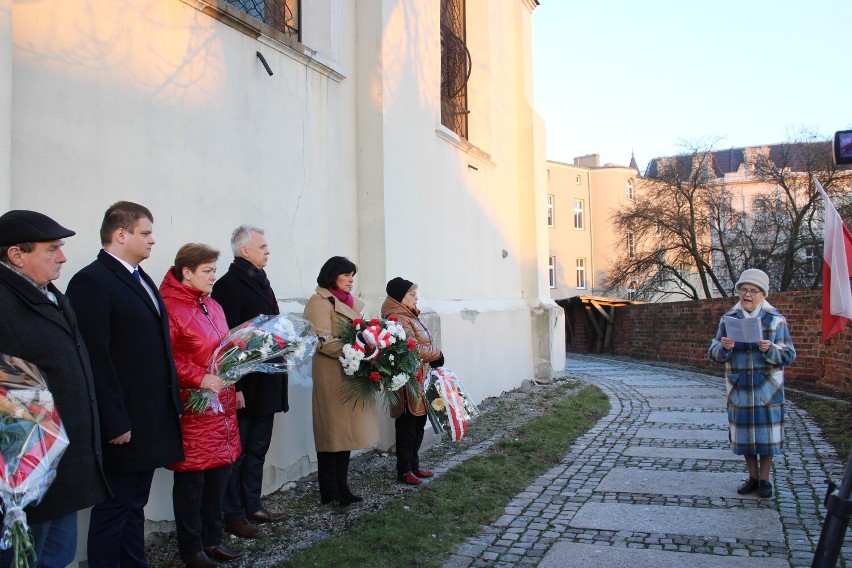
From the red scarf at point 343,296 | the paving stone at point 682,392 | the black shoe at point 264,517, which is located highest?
the red scarf at point 343,296

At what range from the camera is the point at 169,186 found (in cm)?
512

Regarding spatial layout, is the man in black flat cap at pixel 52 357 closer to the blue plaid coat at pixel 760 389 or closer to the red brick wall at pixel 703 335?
the blue plaid coat at pixel 760 389

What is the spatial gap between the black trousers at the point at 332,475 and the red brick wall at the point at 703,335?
29.6ft

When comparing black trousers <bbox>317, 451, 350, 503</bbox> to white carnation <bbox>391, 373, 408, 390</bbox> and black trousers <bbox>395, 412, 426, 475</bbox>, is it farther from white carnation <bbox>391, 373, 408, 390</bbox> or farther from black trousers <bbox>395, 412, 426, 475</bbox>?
black trousers <bbox>395, 412, 426, 475</bbox>

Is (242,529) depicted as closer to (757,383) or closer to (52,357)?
(52,357)

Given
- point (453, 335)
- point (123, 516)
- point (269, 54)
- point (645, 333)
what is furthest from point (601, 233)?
point (123, 516)

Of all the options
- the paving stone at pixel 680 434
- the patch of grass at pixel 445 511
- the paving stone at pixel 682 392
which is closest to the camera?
the patch of grass at pixel 445 511

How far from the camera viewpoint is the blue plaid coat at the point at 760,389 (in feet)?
18.6

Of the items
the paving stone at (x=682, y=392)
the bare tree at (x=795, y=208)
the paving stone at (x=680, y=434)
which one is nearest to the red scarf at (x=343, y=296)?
the paving stone at (x=680, y=434)

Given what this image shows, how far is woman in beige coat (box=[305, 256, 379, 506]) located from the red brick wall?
895 centimetres

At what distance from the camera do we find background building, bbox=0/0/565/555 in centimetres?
433

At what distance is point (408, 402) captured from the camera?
6.10 metres

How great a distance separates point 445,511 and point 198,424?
2032mm

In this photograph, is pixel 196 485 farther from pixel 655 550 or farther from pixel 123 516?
pixel 655 550
